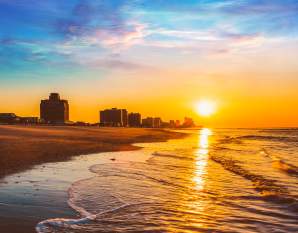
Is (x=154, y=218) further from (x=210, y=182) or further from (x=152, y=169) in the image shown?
(x=152, y=169)

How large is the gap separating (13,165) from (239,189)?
393 inches

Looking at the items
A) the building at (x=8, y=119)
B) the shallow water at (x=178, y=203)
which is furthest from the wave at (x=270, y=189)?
the building at (x=8, y=119)

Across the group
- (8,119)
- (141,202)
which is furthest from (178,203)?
(8,119)

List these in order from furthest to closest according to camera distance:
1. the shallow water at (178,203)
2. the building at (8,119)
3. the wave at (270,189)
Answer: the building at (8,119)
the wave at (270,189)
the shallow water at (178,203)

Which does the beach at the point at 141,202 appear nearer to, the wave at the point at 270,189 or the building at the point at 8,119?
the wave at the point at 270,189

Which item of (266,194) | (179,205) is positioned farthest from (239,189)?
(179,205)

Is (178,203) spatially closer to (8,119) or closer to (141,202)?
(141,202)

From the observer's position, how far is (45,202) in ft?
Answer: 37.2

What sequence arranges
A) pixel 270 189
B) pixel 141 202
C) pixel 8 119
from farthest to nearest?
pixel 8 119 < pixel 270 189 < pixel 141 202

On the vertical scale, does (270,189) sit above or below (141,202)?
below

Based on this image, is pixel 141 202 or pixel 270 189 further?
pixel 270 189

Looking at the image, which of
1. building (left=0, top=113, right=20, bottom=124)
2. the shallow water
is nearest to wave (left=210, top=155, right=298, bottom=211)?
the shallow water

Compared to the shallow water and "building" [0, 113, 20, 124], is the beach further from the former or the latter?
"building" [0, 113, 20, 124]

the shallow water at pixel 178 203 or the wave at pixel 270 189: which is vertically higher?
the shallow water at pixel 178 203
